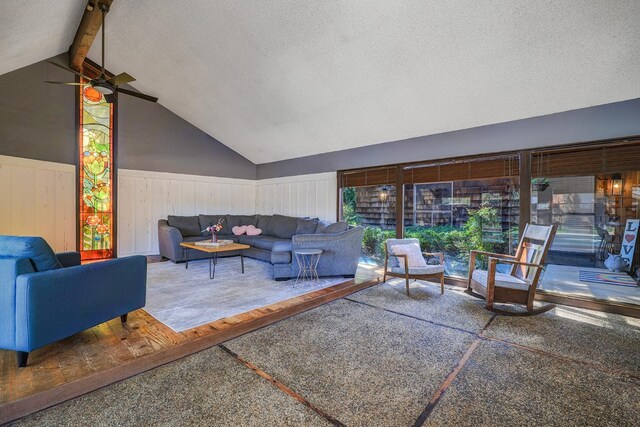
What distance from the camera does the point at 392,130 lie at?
462 centimetres

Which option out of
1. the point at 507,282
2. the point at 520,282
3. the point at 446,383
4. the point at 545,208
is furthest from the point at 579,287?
the point at 446,383

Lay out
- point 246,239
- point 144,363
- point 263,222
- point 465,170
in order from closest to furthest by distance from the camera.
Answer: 1. point 144,363
2. point 465,170
3. point 246,239
4. point 263,222

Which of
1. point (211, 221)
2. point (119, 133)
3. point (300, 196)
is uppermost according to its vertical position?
point (119, 133)

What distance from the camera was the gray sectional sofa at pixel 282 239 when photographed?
416cm

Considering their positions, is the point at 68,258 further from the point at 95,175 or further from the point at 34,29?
the point at 95,175

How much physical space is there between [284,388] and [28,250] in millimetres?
1950

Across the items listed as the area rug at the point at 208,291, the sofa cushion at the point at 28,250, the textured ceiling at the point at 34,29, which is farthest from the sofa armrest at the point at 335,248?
the textured ceiling at the point at 34,29

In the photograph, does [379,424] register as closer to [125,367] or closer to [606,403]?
[606,403]

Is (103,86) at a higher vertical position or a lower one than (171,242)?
higher

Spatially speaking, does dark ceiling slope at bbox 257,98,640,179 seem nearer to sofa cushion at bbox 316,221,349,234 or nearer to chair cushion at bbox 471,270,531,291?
sofa cushion at bbox 316,221,349,234

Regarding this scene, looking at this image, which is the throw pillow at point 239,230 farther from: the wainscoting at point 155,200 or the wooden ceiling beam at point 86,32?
the wooden ceiling beam at point 86,32

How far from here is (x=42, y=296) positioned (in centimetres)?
186

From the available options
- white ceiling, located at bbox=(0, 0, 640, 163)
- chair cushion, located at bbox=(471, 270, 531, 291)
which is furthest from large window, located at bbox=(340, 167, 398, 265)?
chair cushion, located at bbox=(471, 270, 531, 291)

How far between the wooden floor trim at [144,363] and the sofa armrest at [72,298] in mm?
436
